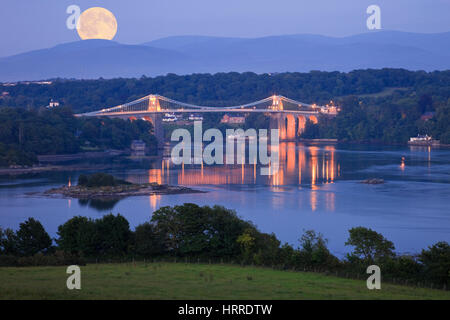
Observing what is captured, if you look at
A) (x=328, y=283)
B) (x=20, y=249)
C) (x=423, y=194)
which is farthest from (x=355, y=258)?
(x=423, y=194)

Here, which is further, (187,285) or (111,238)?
(111,238)

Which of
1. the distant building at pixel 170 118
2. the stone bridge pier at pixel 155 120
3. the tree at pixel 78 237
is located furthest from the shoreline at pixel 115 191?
the distant building at pixel 170 118

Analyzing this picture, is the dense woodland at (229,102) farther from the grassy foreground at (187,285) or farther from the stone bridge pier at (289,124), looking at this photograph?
the grassy foreground at (187,285)

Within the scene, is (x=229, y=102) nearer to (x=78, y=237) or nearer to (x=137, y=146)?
(x=137, y=146)

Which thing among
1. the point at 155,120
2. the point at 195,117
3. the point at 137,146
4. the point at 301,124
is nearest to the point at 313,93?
the point at 301,124

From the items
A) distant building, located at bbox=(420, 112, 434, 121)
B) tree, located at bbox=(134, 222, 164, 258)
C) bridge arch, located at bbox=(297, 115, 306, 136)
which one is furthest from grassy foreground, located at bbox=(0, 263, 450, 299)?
bridge arch, located at bbox=(297, 115, 306, 136)

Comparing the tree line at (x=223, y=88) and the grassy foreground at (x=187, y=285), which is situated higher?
the tree line at (x=223, y=88)

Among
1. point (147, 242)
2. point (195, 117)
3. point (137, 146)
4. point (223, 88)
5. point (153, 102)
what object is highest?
point (223, 88)
